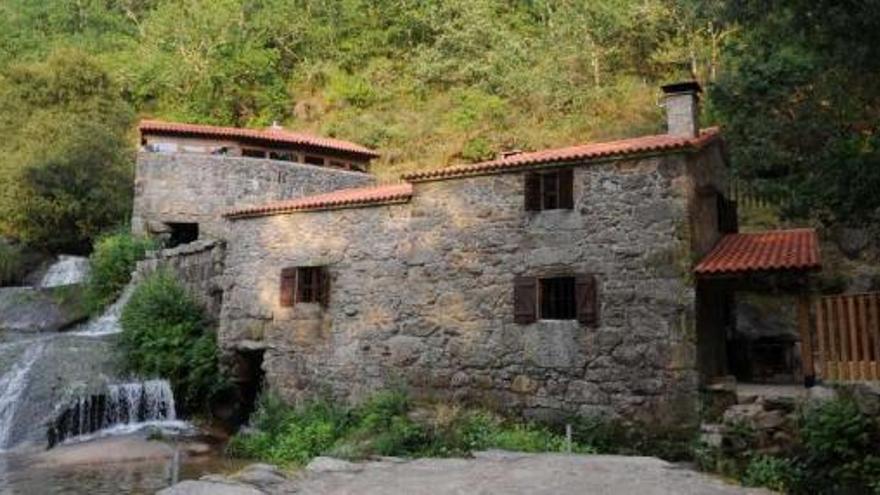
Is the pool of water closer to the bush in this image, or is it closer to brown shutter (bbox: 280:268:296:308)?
the bush

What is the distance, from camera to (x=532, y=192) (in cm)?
1283

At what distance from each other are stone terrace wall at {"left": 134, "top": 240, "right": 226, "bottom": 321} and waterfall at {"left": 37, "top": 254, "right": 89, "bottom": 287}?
3866 mm

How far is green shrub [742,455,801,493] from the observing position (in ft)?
28.8

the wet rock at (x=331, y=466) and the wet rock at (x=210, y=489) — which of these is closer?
the wet rock at (x=210, y=489)

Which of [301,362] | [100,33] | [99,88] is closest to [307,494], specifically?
[301,362]

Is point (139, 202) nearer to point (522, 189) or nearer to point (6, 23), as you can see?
point (522, 189)

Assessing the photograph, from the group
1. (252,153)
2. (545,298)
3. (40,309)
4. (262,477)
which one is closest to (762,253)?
(545,298)

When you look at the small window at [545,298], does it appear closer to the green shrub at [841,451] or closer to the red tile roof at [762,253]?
the red tile roof at [762,253]

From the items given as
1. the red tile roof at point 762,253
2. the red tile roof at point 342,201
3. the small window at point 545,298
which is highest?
the red tile roof at point 342,201

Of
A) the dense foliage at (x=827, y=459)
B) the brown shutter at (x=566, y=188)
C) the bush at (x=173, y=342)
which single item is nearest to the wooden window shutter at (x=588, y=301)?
the brown shutter at (x=566, y=188)

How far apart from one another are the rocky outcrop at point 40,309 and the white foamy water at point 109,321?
2.30 feet

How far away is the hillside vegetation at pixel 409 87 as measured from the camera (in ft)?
54.3

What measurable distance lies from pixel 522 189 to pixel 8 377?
40.1ft

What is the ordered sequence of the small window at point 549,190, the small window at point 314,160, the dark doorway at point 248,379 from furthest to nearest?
the small window at point 314,160 → the dark doorway at point 248,379 → the small window at point 549,190
